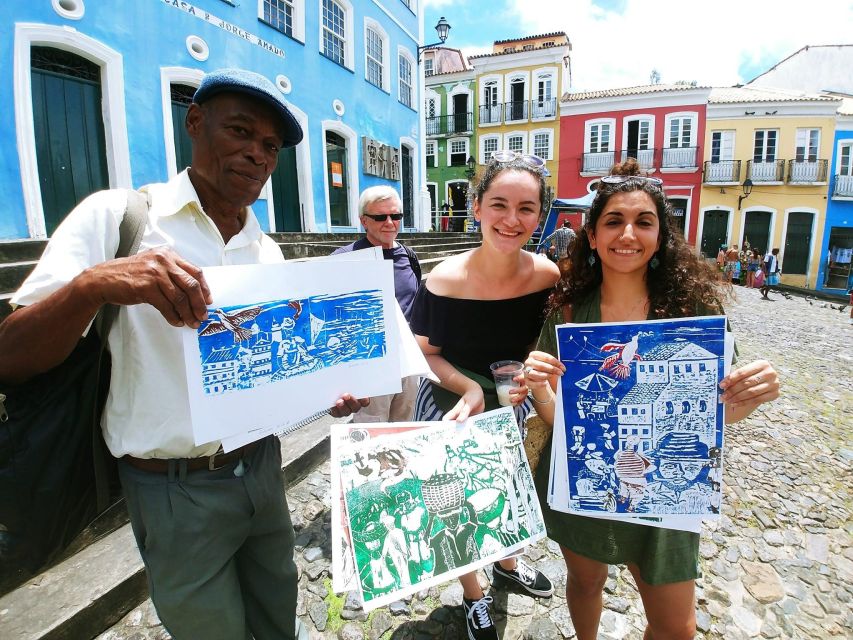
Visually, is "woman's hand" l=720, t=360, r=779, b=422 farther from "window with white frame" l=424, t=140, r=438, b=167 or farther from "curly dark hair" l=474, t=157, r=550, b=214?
"window with white frame" l=424, t=140, r=438, b=167

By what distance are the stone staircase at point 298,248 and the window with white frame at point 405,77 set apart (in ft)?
15.1

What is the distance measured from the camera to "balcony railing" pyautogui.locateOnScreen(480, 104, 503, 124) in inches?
974

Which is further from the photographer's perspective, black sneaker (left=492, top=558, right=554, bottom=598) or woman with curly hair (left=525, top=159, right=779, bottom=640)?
black sneaker (left=492, top=558, right=554, bottom=598)

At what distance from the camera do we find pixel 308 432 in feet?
11.7

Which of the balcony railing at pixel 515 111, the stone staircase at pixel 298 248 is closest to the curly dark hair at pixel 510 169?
the stone staircase at pixel 298 248

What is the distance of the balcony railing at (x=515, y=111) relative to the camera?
79.5ft

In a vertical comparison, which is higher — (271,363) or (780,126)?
(780,126)

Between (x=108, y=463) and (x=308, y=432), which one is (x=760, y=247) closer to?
(x=308, y=432)

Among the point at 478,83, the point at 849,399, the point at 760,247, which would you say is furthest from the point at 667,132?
the point at 849,399

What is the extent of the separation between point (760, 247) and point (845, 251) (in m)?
3.76

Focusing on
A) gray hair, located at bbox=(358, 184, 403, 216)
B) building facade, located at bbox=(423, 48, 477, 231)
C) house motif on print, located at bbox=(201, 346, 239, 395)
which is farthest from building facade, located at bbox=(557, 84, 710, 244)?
house motif on print, located at bbox=(201, 346, 239, 395)

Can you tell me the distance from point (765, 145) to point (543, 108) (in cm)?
1152

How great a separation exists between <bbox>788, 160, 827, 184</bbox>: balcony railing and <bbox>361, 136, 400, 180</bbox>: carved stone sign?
70.8 feet

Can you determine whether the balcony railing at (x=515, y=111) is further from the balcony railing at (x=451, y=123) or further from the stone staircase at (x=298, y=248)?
the stone staircase at (x=298, y=248)
